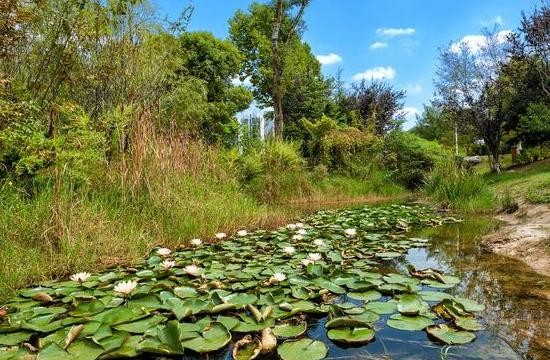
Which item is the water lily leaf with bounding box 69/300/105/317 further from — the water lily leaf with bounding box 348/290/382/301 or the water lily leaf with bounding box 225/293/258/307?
the water lily leaf with bounding box 348/290/382/301

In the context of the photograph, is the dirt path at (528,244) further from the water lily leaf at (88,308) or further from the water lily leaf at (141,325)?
the water lily leaf at (88,308)

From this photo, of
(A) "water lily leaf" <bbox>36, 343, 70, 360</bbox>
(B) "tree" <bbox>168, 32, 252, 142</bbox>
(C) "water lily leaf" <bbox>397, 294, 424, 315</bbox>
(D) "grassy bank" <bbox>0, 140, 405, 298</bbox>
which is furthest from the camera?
(B) "tree" <bbox>168, 32, 252, 142</bbox>

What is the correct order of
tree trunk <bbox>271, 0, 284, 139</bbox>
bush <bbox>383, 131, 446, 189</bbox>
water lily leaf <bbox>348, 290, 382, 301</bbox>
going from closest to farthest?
water lily leaf <bbox>348, 290, 382, 301</bbox> → bush <bbox>383, 131, 446, 189</bbox> → tree trunk <bbox>271, 0, 284, 139</bbox>

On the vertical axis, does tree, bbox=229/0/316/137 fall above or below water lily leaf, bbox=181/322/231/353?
above

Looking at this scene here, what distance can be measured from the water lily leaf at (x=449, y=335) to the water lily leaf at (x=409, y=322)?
5 cm

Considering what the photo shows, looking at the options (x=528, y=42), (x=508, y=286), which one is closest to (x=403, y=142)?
(x=528, y=42)

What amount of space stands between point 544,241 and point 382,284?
208 centimetres

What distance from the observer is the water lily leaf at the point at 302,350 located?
5.69ft

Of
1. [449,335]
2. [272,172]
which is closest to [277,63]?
[272,172]

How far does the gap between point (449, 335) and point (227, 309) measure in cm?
109

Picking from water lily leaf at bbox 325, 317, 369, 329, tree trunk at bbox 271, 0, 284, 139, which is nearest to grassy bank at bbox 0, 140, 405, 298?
water lily leaf at bbox 325, 317, 369, 329

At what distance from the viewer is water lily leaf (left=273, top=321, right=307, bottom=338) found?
194cm

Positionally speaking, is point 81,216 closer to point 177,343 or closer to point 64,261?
point 64,261

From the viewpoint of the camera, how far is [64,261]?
3.17m
